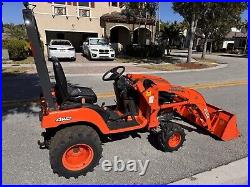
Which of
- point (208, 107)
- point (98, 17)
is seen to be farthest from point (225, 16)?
point (208, 107)

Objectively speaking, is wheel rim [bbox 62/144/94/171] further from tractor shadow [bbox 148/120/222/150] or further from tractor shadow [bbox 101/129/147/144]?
tractor shadow [bbox 148/120/222/150]

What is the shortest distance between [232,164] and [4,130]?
13.9ft

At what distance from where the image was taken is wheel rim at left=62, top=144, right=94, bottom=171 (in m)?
3.79

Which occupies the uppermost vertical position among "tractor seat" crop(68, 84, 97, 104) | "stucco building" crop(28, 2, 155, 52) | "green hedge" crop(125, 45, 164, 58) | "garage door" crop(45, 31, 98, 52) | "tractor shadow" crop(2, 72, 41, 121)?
"stucco building" crop(28, 2, 155, 52)

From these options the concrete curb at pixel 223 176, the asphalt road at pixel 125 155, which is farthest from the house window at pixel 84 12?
the concrete curb at pixel 223 176

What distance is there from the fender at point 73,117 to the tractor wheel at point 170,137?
40.6 inches

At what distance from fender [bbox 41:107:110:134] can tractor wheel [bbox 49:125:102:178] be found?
0.12m

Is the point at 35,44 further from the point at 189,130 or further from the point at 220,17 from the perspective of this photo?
the point at 220,17

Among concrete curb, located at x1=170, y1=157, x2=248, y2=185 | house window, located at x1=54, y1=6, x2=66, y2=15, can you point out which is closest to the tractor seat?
concrete curb, located at x1=170, y1=157, x2=248, y2=185

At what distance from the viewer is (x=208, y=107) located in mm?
5301

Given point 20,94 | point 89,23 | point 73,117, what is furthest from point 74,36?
point 73,117

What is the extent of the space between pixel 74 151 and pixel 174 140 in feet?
5.68

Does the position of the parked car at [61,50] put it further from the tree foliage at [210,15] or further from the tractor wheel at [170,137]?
the tractor wheel at [170,137]

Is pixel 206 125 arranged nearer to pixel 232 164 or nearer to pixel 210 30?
pixel 232 164
